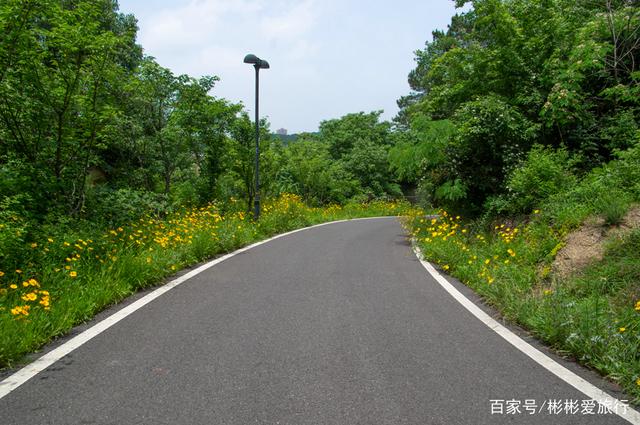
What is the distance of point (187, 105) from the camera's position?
573 inches

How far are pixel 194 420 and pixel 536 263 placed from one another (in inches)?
223

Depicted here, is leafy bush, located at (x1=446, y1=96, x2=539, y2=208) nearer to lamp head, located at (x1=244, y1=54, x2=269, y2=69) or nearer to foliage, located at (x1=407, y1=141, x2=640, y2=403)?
foliage, located at (x1=407, y1=141, x2=640, y2=403)

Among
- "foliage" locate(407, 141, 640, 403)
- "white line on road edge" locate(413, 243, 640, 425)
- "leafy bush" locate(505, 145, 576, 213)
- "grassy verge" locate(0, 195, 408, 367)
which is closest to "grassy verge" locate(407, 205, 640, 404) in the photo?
"foliage" locate(407, 141, 640, 403)

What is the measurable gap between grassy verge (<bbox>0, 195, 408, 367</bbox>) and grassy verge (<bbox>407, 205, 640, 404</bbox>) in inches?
196

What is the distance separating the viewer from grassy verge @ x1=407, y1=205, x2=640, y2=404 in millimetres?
3668

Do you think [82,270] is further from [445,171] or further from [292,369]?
[445,171]

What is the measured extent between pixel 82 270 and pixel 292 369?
390 centimetres

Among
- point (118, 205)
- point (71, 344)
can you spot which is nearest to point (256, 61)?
point (118, 205)

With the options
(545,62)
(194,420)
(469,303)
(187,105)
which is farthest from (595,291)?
(187,105)

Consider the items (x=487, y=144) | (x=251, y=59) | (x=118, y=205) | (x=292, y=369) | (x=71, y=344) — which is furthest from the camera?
(x=251, y=59)

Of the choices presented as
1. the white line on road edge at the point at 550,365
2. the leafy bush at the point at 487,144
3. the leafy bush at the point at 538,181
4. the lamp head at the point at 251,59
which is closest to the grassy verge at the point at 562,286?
the white line on road edge at the point at 550,365

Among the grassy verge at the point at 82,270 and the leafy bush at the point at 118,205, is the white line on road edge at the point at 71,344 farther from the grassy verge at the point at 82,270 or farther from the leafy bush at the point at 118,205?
the leafy bush at the point at 118,205

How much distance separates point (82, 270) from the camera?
580 cm

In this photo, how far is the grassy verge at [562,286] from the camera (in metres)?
3.67
